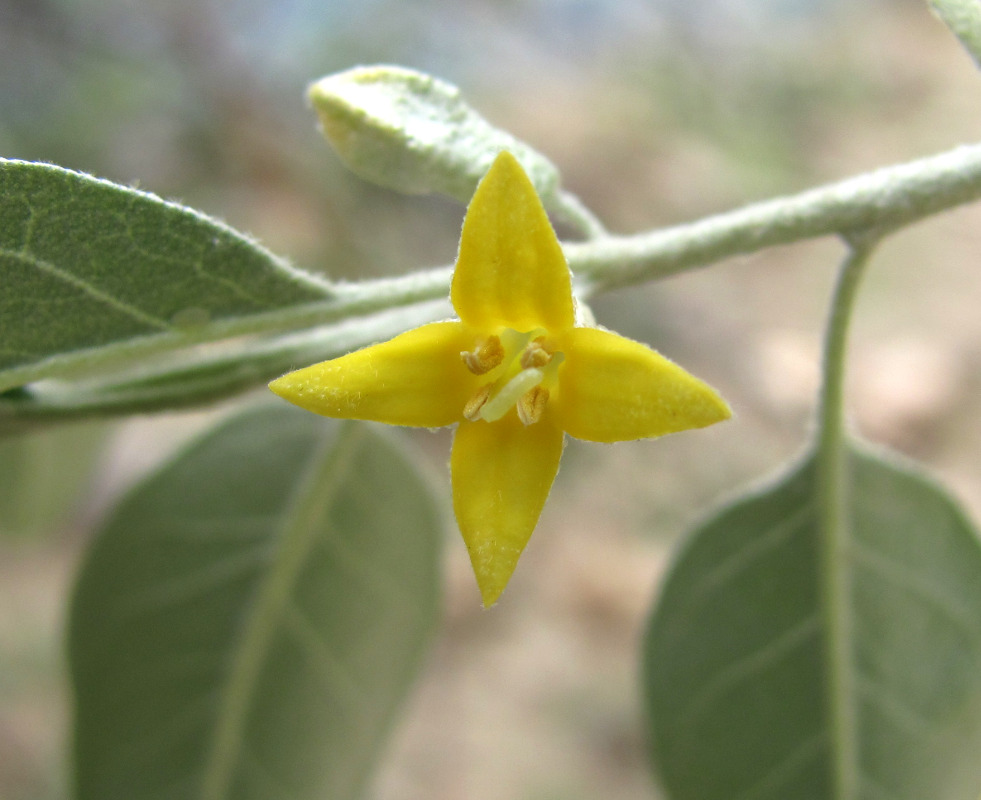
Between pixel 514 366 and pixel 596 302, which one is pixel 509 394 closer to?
pixel 514 366

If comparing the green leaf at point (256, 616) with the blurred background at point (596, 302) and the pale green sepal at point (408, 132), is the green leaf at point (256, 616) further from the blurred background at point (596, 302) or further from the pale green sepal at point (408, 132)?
the blurred background at point (596, 302)

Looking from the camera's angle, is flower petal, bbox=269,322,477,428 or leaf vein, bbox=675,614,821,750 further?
leaf vein, bbox=675,614,821,750

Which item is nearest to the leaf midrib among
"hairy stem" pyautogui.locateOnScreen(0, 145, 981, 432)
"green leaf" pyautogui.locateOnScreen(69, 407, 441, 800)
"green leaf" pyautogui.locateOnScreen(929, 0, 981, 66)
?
"green leaf" pyautogui.locateOnScreen(69, 407, 441, 800)

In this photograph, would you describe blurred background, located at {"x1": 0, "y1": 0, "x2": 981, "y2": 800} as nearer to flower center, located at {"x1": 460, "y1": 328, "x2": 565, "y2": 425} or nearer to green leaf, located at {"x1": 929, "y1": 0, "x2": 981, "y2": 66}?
flower center, located at {"x1": 460, "y1": 328, "x2": 565, "y2": 425}

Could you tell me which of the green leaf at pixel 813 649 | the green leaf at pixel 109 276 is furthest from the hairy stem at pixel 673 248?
the green leaf at pixel 813 649

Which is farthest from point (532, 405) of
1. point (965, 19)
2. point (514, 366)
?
point (965, 19)
